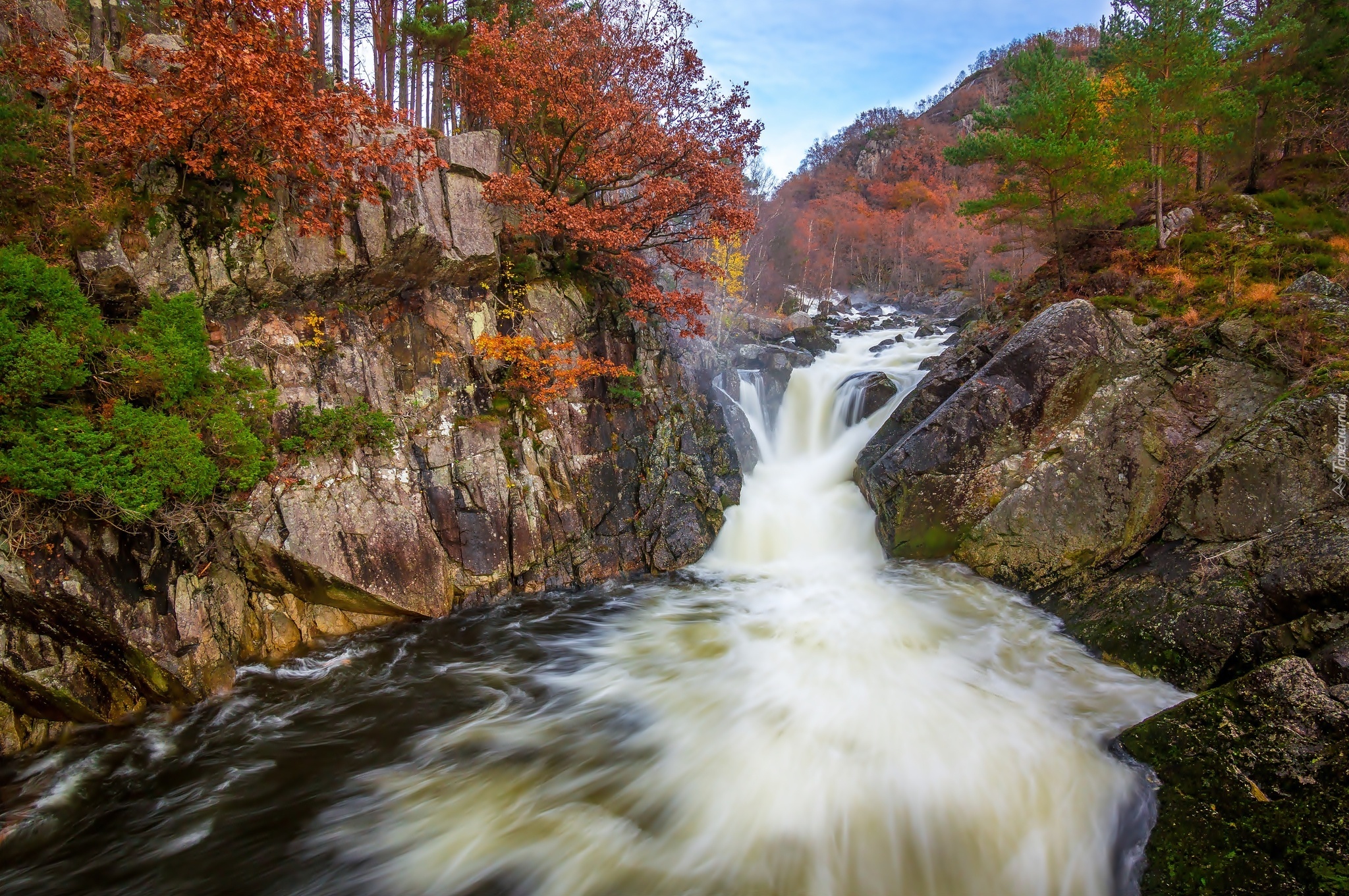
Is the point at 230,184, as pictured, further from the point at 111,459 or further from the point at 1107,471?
the point at 1107,471

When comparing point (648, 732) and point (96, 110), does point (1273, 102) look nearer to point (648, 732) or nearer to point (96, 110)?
point (648, 732)

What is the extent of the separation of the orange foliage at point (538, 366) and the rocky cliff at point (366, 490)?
32 cm

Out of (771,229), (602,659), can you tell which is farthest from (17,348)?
(771,229)

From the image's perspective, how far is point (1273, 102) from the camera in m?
12.6

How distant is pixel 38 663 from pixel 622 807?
632 cm

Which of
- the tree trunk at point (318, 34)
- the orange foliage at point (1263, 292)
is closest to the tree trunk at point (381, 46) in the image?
the tree trunk at point (318, 34)

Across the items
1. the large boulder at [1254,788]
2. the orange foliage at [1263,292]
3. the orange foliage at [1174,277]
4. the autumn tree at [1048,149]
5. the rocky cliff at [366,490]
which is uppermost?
the autumn tree at [1048,149]

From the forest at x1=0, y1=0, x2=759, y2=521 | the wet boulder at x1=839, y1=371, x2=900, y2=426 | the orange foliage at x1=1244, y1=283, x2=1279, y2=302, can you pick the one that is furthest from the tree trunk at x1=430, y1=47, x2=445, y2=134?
the orange foliage at x1=1244, y1=283, x2=1279, y2=302

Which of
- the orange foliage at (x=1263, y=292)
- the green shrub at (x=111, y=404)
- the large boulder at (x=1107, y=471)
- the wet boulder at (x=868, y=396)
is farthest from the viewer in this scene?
the wet boulder at (x=868, y=396)

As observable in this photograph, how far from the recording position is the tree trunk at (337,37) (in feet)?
45.5

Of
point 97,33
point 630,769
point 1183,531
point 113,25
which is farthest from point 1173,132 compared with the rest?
point 113,25

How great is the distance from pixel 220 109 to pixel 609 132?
6074 mm

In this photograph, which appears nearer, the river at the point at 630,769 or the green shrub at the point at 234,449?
the river at the point at 630,769

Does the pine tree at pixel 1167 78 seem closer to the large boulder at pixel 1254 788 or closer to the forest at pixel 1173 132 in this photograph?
the forest at pixel 1173 132
